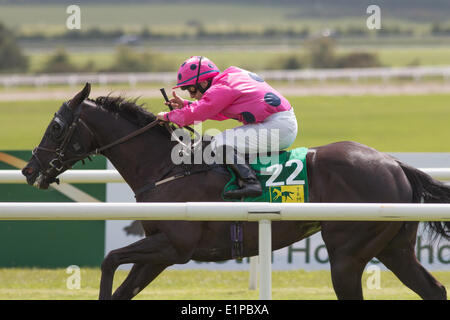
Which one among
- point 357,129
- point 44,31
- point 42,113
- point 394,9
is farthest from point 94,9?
point 357,129

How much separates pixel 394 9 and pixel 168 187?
271 ft

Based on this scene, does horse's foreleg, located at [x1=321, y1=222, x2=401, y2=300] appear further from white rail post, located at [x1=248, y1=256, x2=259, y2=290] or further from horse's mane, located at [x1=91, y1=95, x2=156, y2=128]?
white rail post, located at [x1=248, y1=256, x2=259, y2=290]

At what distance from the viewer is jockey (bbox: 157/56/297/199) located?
4383mm

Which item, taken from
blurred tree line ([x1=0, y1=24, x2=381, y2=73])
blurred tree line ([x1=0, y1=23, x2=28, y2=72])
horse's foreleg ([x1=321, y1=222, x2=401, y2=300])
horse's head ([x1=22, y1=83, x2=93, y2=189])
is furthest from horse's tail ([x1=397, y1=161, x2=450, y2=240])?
blurred tree line ([x1=0, y1=23, x2=28, y2=72])

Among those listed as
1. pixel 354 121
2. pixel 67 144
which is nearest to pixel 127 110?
pixel 67 144

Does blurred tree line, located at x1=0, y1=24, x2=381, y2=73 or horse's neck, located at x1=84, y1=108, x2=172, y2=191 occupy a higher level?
horse's neck, located at x1=84, y1=108, x2=172, y2=191

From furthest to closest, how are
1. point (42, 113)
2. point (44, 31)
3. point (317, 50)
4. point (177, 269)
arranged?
point (44, 31) < point (317, 50) < point (42, 113) < point (177, 269)

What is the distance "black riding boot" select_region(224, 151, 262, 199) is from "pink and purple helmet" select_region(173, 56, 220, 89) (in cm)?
60

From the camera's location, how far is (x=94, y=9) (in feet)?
269

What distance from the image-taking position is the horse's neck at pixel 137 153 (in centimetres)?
461

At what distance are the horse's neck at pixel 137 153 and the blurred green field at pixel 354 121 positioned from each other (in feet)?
38.2

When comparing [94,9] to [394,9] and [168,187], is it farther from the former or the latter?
[168,187]

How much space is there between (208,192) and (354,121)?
1834cm

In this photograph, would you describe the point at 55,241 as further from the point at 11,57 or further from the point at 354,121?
the point at 11,57
